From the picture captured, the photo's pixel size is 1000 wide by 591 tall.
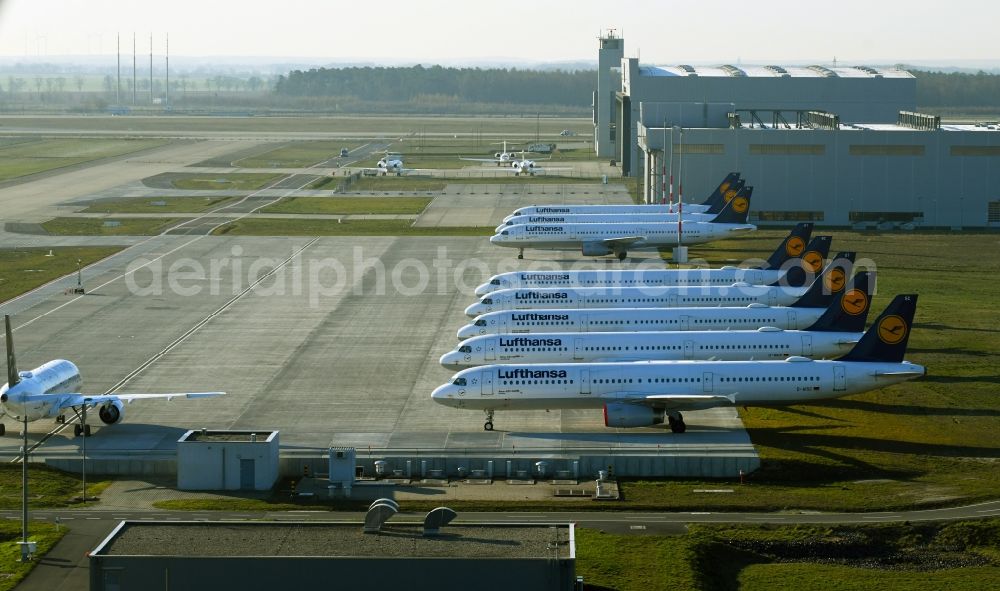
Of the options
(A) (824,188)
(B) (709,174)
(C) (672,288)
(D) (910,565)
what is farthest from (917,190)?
(D) (910,565)

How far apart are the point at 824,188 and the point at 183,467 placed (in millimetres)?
105223

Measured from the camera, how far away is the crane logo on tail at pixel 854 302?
76.4 meters

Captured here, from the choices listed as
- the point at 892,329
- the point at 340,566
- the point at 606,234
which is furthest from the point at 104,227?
the point at 340,566

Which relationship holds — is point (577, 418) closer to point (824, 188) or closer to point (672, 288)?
point (672, 288)

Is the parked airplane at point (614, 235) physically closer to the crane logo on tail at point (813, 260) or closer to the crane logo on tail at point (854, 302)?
the crane logo on tail at point (813, 260)

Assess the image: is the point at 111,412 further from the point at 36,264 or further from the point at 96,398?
the point at 36,264

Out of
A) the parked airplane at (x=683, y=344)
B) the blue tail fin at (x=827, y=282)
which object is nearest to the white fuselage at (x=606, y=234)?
the blue tail fin at (x=827, y=282)

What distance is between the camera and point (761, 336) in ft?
252

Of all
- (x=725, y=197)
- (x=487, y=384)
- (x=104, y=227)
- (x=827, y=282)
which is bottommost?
(x=487, y=384)

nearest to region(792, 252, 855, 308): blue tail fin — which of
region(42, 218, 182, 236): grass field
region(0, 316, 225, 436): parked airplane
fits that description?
region(0, 316, 225, 436): parked airplane

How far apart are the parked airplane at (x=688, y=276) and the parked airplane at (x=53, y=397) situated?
3715 cm

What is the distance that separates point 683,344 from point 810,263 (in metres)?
26.4

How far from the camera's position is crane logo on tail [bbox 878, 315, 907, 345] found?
69938 mm

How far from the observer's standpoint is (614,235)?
431 ft
